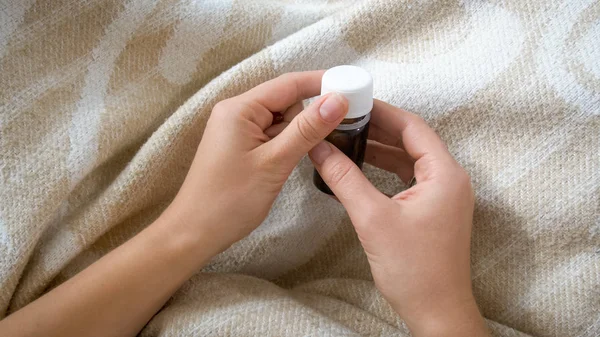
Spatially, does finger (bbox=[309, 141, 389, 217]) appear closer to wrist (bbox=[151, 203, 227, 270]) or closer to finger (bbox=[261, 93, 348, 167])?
finger (bbox=[261, 93, 348, 167])

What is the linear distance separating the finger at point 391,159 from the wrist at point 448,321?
183mm

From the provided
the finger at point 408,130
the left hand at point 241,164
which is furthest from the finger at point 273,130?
the finger at point 408,130

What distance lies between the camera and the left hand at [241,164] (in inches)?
22.6

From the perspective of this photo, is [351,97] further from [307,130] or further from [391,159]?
[391,159]

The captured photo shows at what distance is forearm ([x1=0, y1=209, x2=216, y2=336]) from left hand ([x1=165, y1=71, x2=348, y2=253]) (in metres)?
0.03

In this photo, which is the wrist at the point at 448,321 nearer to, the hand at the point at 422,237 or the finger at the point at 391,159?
the hand at the point at 422,237

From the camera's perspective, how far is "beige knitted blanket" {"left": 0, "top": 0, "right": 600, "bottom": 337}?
60cm

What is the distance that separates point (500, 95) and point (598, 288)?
258 millimetres

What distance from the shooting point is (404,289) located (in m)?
0.54

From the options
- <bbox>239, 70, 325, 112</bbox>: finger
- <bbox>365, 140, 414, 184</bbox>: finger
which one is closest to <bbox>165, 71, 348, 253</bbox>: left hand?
<bbox>239, 70, 325, 112</bbox>: finger

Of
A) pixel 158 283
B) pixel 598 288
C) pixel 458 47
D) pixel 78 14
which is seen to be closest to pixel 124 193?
pixel 158 283

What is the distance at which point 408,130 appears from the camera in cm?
59

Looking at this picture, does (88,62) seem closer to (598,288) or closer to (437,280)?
(437,280)

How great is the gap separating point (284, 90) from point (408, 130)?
0.16m
